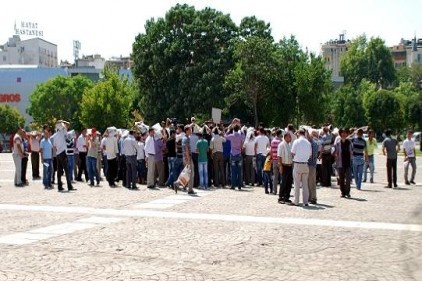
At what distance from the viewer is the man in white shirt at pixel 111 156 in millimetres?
19672

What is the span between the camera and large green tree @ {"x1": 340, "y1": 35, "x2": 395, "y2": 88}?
11056 cm

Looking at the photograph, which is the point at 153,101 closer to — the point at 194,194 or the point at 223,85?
the point at 223,85

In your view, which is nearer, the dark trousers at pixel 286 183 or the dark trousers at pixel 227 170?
the dark trousers at pixel 286 183

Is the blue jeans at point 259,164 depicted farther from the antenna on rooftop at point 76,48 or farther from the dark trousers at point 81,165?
the antenna on rooftop at point 76,48

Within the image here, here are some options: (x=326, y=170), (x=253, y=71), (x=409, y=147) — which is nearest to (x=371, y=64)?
(x=253, y=71)

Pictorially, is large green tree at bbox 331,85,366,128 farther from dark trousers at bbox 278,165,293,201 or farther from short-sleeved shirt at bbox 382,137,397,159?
dark trousers at bbox 278,165,293,201

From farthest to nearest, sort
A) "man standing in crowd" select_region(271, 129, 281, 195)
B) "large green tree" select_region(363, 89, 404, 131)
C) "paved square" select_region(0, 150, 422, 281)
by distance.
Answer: "large green tree" select_region(363, 89, 404, 131) < "man standing in crowd" select_region(271, 129, 281, 195) < "paved square" select_region(0, 150, 422, 281)

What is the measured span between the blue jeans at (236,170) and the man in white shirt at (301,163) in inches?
159

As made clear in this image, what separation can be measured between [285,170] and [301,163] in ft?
2.01

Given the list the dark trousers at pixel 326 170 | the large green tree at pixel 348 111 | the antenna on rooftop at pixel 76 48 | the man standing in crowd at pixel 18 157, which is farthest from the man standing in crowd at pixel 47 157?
the antenna on rooftop at pixel 76 48

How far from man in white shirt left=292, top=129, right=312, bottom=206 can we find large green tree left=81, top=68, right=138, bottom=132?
5276 centimetres

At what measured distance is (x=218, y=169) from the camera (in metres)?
19.2

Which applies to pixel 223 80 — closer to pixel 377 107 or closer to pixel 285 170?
pixel 377 107

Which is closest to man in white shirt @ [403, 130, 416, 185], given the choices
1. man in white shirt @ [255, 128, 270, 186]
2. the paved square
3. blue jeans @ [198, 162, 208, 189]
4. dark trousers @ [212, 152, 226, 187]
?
the paved square
